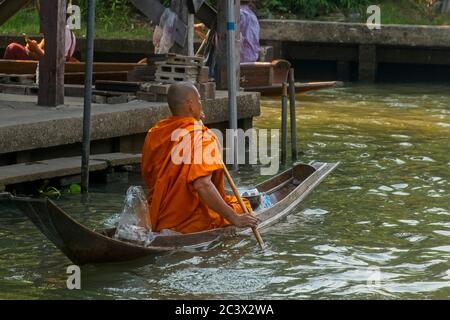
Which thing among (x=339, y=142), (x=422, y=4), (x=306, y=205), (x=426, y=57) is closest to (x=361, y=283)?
(x=306, y=205)

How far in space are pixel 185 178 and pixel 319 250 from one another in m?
1.34

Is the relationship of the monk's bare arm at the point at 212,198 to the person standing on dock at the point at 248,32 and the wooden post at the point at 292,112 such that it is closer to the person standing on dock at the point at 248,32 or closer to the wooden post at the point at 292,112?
the wooden post at the point at 292,112

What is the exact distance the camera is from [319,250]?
1002 centimetres

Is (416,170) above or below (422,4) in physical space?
below

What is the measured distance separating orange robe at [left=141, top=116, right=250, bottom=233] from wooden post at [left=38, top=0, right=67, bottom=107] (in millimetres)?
3523

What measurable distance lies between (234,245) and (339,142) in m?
6.48

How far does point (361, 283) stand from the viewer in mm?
8930

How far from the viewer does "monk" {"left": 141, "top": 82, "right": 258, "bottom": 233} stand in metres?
9.23

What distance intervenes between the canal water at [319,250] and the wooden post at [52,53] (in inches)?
47.5

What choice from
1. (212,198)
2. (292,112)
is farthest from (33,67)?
(212,198)

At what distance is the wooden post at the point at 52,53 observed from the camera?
12789 mm

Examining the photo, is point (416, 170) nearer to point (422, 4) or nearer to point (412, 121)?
point (412, 121)

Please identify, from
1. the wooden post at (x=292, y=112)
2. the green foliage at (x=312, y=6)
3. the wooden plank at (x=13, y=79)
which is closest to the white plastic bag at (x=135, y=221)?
the wooden post at (x=292, y=112)

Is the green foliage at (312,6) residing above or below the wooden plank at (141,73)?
above
